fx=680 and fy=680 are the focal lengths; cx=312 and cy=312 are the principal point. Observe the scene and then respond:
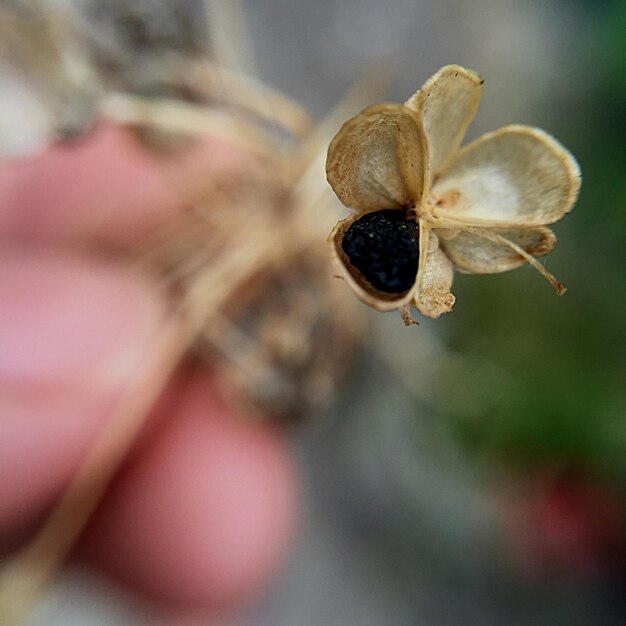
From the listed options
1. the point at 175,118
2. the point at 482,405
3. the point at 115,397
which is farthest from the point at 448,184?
the point at 482,405

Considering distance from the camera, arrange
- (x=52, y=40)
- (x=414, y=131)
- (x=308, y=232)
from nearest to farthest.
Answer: (x=414, y=131) → (x=52, y=40) → (x=308, y=232)

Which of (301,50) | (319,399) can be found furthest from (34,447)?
(301,50)

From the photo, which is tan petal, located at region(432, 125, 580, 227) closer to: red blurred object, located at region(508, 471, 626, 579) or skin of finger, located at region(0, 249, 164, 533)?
skin of finger, located at region(0, 249, 164, 533)

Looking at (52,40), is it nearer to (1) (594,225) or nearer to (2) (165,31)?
(2) (165,31)

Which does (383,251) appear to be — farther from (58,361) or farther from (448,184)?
(58,361)

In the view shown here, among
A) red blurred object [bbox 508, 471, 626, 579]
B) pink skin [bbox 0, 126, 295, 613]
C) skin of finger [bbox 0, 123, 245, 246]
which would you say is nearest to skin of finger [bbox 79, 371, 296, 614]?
pink skin [bbox 0, 126, 295, 613]

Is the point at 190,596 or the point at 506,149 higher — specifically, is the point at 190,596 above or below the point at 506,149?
below

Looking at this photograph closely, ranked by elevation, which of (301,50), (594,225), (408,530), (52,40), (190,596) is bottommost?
(190,596)
